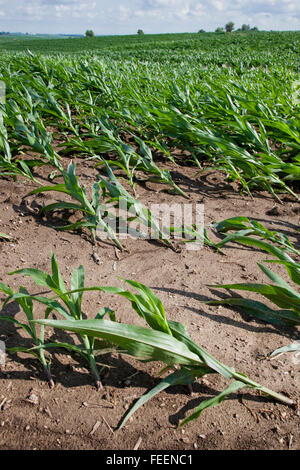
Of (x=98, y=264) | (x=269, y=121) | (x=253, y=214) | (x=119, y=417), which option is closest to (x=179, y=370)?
(x=119, y=417)

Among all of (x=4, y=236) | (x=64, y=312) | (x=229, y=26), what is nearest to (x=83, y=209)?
(x=4, y=236)

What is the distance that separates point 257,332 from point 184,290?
0.38 meters

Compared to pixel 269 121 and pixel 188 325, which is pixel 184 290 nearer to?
pixel 188 325

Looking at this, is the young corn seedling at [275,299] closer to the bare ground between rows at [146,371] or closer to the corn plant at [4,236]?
the bare ground between rows at [146,371]

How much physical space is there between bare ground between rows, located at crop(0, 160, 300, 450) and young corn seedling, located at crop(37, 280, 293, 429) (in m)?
0.06

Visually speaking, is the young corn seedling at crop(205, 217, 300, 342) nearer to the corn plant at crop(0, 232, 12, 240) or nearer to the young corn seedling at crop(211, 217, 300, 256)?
the young corn seedling at crop(211, 217, 300, 256)

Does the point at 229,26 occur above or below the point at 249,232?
above

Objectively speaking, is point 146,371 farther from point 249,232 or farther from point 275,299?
point 249,232

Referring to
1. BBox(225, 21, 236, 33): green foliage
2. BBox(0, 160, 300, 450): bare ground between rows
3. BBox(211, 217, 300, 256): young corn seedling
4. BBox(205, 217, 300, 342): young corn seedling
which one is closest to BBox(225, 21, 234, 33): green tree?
BBox(225, 21, 236, 33): green foliage

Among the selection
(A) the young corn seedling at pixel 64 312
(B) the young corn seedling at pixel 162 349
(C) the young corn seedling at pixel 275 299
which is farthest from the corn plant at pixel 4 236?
(C) the young corn seedling at pixel 275 299

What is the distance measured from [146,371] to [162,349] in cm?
19

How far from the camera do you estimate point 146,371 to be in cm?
136

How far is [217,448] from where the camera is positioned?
3.67 feet

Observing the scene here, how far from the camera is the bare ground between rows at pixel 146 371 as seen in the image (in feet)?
3.74
